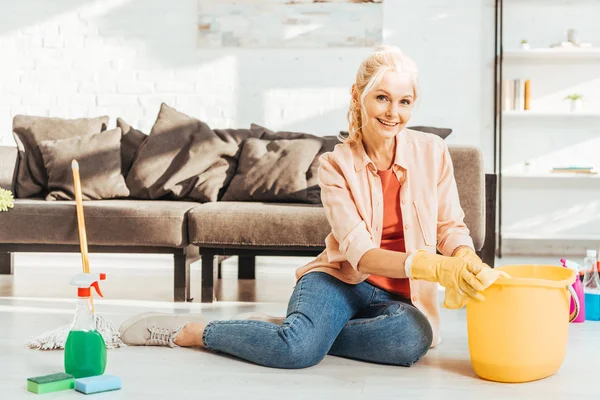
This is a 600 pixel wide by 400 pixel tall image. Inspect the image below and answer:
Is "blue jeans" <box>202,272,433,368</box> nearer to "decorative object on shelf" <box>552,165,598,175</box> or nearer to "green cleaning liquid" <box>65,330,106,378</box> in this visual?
"green cleaning liquid" <box>65,330,106,378</box>

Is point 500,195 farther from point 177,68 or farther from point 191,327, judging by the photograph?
point 191,327

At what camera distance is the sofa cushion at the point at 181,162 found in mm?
3998

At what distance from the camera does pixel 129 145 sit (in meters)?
4.27

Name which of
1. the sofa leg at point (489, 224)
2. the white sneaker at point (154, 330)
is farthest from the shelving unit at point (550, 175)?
the white sneaker at point (154, 330)

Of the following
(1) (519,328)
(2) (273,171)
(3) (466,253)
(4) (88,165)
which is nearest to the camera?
(1) (519,328)

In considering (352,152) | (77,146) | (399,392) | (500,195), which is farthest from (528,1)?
(399,392)

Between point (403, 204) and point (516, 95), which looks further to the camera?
point (516, 95)

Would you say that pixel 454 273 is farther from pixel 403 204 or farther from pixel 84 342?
pixel 84 342

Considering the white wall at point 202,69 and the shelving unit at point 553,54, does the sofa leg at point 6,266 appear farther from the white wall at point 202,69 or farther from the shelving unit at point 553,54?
the shelving unit at point 553,54

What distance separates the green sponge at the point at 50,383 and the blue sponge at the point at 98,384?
34 millimetres

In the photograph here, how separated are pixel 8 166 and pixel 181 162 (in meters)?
0.92

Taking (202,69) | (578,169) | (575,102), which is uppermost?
(202,69)

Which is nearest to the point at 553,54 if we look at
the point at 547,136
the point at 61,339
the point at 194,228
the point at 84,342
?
the point at 547,136

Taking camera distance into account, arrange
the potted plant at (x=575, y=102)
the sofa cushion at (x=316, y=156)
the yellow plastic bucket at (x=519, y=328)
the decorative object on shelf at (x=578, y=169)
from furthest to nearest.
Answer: the potted plant at (x=575, y=102), the decorative object on shelf at (x=578, y=169), the sofa cushion at (x=316, y=156), the yellow plastic bucket at (x=519, y=328)
